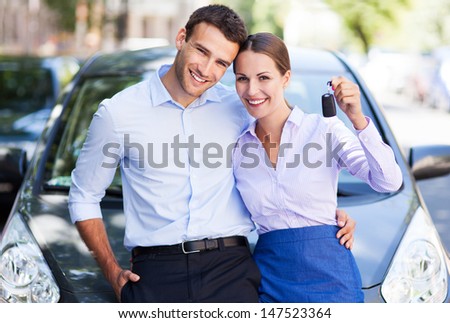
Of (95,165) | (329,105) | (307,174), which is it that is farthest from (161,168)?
(329,105)

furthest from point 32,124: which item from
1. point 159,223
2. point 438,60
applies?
point 438,60

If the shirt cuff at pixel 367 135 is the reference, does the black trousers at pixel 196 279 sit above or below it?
below

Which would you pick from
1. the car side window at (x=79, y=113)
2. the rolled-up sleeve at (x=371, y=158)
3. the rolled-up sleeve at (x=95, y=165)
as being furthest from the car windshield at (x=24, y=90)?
the rolled-up sleeve at (x=371, y=158)

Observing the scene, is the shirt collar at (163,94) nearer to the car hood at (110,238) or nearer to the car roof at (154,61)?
the car hood at (110,238)

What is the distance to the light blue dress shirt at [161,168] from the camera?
2693mm

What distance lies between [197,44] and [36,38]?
1701 inches

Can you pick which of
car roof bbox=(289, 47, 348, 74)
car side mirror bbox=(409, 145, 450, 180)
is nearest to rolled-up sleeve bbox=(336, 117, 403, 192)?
car side mirror bbox=(409, 145, 450, 180)

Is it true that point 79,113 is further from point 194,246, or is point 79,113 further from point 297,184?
point 297,184

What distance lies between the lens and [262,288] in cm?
269

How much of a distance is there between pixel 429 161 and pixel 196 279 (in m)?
1.90

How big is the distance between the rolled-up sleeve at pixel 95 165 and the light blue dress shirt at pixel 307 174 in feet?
1.69

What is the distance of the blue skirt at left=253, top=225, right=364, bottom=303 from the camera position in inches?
101

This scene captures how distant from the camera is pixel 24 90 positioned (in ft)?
31.7

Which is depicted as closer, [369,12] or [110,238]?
[110,238]
